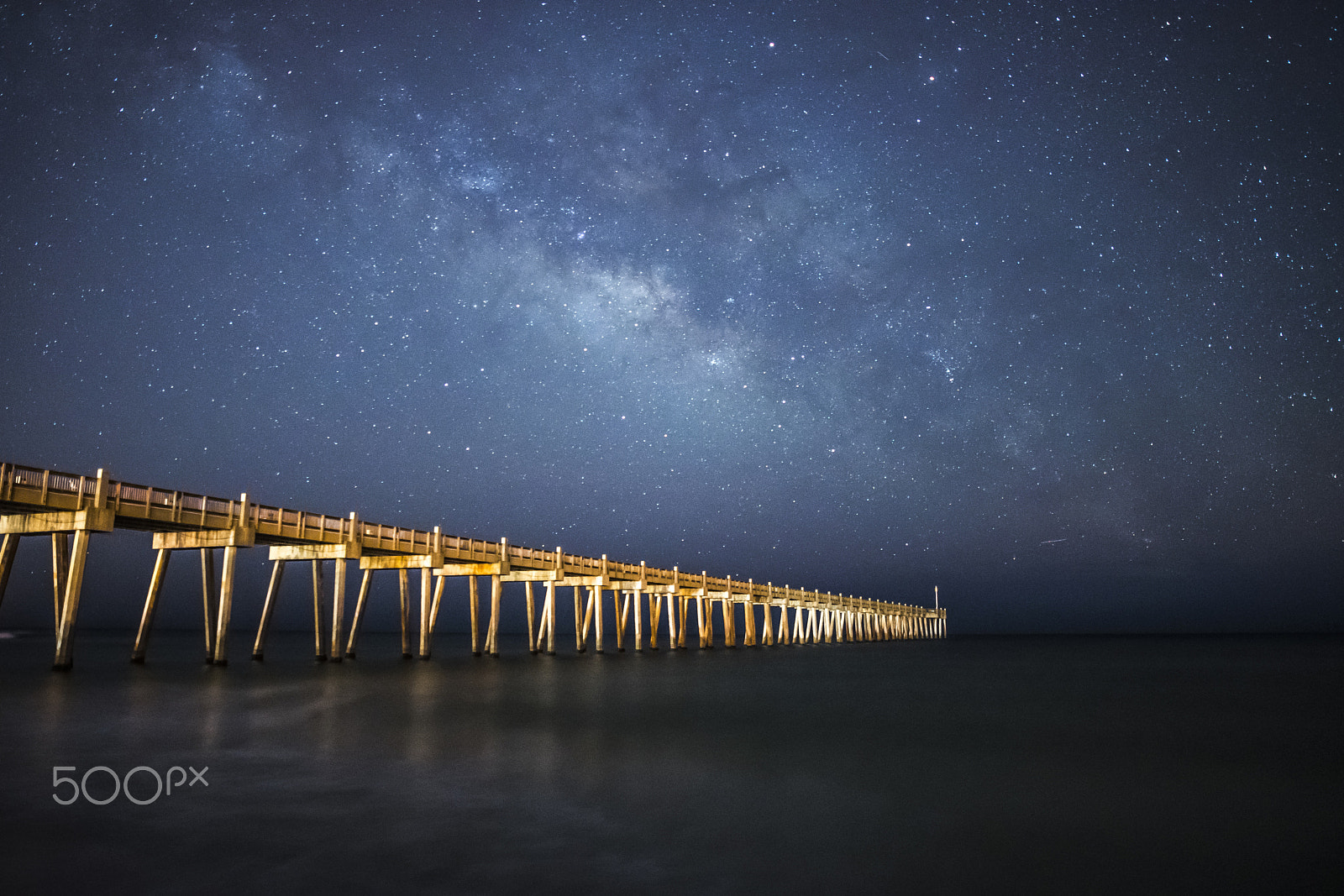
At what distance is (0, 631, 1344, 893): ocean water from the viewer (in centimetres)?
715

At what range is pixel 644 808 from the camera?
945 cm

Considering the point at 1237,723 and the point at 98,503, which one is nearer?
the point at 1237,723

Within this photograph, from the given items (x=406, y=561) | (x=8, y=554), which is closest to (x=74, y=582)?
(x=8, y=554)

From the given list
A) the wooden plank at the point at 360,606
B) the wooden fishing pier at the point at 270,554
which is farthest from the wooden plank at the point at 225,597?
the wooden plank at the point at 360,606

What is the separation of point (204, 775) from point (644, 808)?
5936 mm

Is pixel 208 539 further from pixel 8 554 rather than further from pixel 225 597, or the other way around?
pixel 8 554

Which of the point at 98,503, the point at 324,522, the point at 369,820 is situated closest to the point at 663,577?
the point at 324,522

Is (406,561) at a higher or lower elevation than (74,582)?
higher

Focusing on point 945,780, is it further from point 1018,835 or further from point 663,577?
point 663,577

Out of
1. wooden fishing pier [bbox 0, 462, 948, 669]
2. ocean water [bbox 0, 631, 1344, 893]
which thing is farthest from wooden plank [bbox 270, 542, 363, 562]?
ocean water [bbox 0, 631, 1344, 893]

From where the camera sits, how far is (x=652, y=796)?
1012cm

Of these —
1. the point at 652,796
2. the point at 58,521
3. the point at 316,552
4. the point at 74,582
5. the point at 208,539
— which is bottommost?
the point at 652,796

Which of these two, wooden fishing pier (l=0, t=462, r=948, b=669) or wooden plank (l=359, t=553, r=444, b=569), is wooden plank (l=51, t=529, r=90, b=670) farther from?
wooden plank (l=359, t=553, r=444, b=569)

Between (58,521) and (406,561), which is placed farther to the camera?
(406,561)
